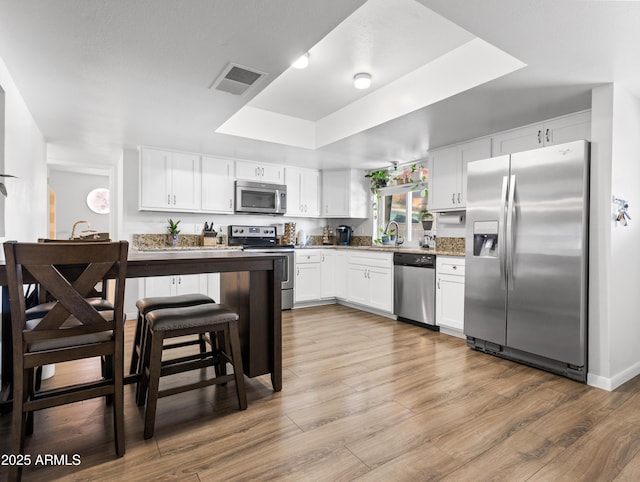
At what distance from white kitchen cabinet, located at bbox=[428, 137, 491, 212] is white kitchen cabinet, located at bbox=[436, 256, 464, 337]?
28.7 inches

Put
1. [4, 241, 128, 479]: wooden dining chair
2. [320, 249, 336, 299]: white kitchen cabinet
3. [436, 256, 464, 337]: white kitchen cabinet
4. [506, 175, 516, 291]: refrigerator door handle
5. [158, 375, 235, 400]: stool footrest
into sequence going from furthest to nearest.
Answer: [320, 249, 336, 299]: white kitchen cabinet, [436, 256, 464, 337]: white kitchen cabinet, [506, 175, 516, 291]: refrigerator door handle, [158, 375, 235, 400]: stool footrest, [4, 241, 128, 479]: wooden dining chair

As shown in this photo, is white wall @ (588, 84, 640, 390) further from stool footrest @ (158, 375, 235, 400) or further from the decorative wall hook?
stool footrest @ (158, 375, 235, 400)

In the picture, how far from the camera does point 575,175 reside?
2572 millimetres

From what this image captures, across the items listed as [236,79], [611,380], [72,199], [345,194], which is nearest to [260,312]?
[236,79]

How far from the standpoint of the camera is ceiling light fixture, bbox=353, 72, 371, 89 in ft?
10.1

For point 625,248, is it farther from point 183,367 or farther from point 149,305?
point 149,305

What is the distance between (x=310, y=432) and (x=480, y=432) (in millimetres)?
907

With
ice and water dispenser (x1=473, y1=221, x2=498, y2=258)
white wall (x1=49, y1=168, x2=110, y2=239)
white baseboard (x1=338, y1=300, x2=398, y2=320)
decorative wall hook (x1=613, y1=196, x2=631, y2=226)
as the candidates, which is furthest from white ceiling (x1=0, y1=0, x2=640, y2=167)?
white wall (x1=49, y1=168, x2=110, y2=239)

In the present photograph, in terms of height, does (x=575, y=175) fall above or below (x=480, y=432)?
above

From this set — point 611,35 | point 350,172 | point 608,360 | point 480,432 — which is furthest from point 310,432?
point 350,172

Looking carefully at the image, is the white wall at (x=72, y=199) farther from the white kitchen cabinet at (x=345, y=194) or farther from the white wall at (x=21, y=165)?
the white kitchen cabinet at (x=345, y=194)

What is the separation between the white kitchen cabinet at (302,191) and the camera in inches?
212

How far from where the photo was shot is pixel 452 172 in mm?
4062

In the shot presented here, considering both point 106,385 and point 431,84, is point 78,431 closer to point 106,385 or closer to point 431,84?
point 106,385
